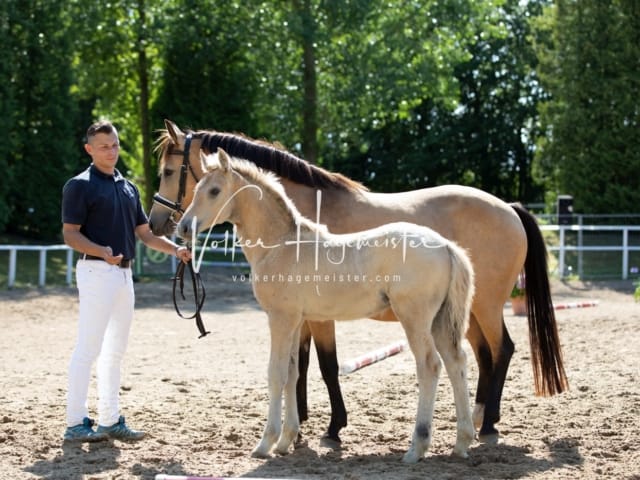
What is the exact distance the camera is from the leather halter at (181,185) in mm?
6066

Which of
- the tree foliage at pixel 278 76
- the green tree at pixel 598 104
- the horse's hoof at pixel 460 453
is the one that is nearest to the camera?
the horse's hoof at pixel 460 453

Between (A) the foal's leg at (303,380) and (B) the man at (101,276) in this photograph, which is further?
(A) the foal's leg at (303,380)

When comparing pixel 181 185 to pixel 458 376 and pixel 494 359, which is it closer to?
pixel 458 376

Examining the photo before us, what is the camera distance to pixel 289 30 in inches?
792

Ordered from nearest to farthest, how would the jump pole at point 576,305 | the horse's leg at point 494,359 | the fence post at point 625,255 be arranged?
the horse's leg at point 494,359
the jump pole at point 576,305
the fence post at point 625,255

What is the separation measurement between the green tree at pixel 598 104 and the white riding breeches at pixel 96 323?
17434 millimetres

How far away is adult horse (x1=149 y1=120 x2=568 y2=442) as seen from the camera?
6.01 metres

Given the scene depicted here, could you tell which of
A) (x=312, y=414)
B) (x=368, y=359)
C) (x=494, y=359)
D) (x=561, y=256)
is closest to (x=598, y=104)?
(x=561, y=256)

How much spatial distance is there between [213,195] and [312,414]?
2053 millimetres

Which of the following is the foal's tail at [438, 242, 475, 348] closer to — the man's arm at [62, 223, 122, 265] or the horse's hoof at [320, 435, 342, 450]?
the horse's hoof at [320, 435, 342, 450]

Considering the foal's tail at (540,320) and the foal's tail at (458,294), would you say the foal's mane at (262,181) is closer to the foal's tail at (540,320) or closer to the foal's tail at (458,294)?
the foal's tail at (458,294)

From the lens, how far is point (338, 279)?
16.2 ft

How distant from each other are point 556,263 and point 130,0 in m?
11.6

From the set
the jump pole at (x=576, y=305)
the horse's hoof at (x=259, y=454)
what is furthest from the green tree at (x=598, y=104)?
the horse's hoof at (x=259, y=454)
